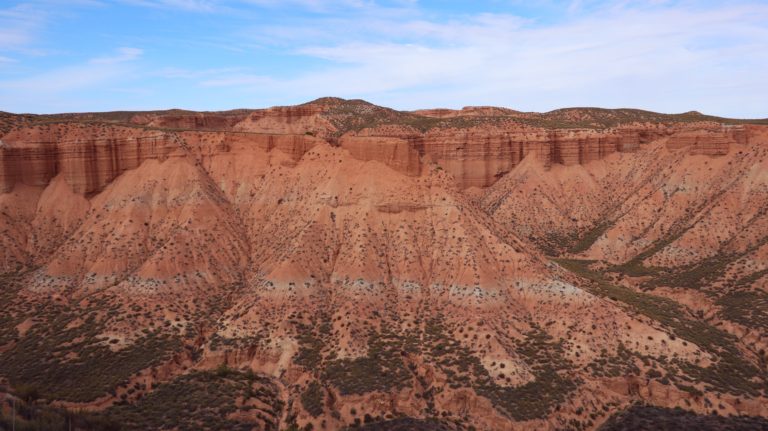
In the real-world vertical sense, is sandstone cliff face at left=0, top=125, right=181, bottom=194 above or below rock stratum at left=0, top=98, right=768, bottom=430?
above

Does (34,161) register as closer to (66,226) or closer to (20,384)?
(66,226)

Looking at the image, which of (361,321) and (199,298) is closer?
(361,321)

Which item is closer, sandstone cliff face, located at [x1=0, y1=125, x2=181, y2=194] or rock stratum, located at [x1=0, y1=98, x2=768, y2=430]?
rock stratum, located at [x1=0, y1=98, x2=768, y2=430]

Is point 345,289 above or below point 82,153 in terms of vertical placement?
below

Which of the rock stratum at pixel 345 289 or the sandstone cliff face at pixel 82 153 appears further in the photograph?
the sandstone cliff face at pixel 82 153

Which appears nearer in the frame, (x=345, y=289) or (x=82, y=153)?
(x=345, y=289)

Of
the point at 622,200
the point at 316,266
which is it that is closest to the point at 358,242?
the point at 316,266

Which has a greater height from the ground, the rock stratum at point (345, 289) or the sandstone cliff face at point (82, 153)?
the sandstone cliff face at point (82, 153)

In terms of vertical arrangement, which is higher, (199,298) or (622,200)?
(622,200)
